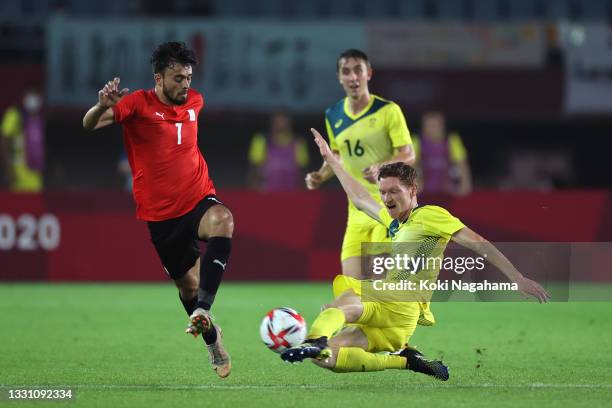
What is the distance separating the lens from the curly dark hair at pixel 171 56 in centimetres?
741

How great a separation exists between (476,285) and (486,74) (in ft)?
38.1

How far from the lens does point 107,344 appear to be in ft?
29.2

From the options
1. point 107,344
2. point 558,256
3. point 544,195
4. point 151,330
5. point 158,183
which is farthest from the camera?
point 544,195

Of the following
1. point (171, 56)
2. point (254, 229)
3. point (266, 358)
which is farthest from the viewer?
point (254, 229)

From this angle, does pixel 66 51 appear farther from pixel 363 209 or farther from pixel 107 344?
pixel 363 209

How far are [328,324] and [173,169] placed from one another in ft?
5.52

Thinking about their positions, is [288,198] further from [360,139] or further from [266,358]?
[266,358]

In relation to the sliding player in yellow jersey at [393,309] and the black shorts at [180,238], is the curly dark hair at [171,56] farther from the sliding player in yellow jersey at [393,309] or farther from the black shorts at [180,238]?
the sliding player in yellow jersey at [393,309]

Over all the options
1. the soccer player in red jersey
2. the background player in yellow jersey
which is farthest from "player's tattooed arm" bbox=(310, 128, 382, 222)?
the soccer player in red jersey

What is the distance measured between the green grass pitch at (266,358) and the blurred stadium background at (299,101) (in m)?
1.89

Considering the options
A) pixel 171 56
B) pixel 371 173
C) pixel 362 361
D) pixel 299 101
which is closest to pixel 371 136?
pixel 371 173

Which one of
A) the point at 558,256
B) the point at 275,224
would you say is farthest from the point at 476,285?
the point at 275,224

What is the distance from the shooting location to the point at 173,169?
7.60 m

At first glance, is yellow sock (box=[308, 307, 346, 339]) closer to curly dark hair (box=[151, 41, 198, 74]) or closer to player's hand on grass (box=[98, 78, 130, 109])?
player's hand on grass (box=[98, 78, 130, 109])
